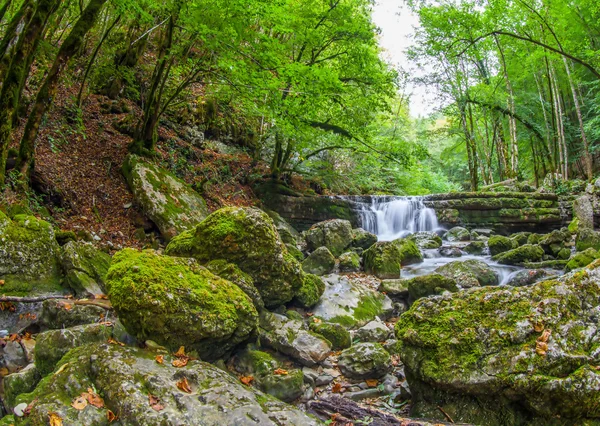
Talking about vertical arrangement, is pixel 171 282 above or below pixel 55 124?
below

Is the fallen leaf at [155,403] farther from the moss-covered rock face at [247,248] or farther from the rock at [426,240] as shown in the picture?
the rock at [426,240]

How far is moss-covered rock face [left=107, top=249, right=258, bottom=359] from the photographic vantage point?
3146 millimetres

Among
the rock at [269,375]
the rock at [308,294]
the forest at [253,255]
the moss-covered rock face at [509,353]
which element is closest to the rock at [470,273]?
the forest at [253,255]

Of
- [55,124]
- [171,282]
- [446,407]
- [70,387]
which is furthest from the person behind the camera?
[55,124]

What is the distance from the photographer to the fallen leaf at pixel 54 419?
2213mm

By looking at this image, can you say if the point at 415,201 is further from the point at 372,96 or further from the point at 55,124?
the point at 55,124

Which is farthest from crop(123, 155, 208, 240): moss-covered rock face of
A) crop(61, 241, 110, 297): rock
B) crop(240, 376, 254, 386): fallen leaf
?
crop(240, 376, 254, 386): fallen leaf

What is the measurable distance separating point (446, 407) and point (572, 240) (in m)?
9.79

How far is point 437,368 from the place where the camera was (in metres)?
3.04

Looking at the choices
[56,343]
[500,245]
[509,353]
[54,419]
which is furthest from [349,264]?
[54,419]

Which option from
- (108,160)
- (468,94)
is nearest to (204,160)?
(108,160)

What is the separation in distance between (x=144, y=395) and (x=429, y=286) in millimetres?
4960

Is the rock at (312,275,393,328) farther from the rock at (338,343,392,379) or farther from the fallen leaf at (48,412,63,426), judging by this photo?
the fallen leaf at (48,412,63,426)

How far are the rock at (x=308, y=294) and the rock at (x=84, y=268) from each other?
2654mm
